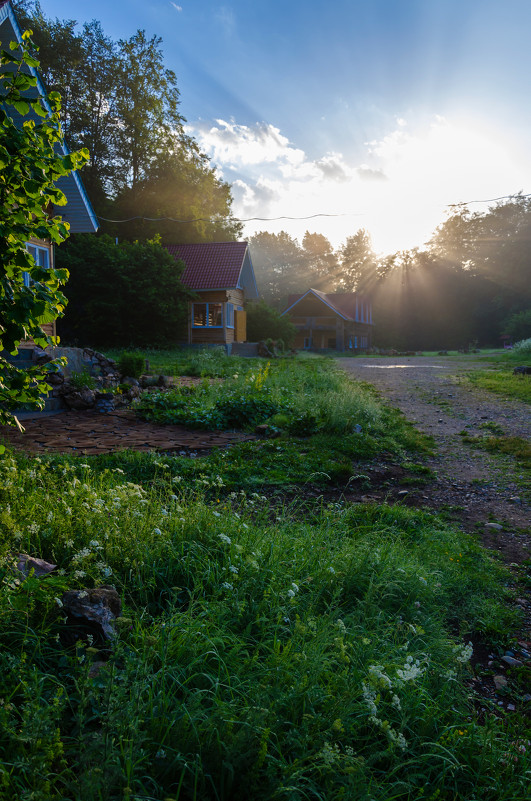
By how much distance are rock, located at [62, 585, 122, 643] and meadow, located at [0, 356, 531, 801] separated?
4 centimetres

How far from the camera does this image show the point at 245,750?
4.89 ft

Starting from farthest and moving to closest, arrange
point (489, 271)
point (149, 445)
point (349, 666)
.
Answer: point (489, 271), point (149, 445), point (349, 666)

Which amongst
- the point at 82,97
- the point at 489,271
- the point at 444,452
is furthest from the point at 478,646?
the point at 489,271

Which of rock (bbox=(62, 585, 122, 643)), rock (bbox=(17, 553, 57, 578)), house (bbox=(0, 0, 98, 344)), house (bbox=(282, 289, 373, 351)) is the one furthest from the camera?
house (bbox=(282, 289, 373, 351))

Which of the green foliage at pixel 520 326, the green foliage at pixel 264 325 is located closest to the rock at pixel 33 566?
the green foliage at pixel 264 325

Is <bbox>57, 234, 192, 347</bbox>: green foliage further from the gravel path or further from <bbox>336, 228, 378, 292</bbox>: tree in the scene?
<bbox>336, 228, 378, 292</bbox>: tree

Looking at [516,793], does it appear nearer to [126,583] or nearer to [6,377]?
[126,583]

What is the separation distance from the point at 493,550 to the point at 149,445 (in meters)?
3.89

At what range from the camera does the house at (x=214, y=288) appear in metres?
25.0

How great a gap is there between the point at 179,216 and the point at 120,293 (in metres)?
12.0

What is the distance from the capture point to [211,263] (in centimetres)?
2595

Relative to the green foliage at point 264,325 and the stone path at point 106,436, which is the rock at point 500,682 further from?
the green foliage at point 264,325

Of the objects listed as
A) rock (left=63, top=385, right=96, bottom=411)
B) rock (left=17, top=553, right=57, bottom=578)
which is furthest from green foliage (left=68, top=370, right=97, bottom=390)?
rock (left=17, top=553, right=57, bottom=578)

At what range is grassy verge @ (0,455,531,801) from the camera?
4.69 ft
